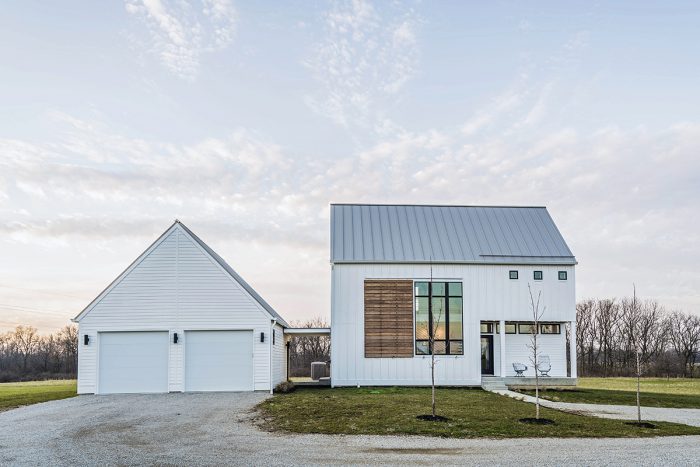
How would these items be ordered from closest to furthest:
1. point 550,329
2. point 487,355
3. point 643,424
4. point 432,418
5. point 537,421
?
point 537,421, point 432,418, point 643,424, point 487,355, point 550,329

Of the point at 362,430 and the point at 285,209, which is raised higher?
the point at 285,209

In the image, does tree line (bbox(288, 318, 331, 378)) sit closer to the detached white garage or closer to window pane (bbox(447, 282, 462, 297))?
window pane (bbox(447, 282, 462, 297))

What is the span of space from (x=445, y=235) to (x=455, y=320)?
3762 millimetres

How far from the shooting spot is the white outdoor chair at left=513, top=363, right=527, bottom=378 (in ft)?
78.4

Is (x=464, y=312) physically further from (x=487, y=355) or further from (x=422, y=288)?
(x=487, y=355)

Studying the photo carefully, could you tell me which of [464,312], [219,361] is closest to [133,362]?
[219,361]

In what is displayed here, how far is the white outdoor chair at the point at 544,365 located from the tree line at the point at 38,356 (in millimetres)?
41256

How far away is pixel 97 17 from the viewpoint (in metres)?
18.3

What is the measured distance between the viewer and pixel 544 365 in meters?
24.5

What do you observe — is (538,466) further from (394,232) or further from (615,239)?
(615,239)

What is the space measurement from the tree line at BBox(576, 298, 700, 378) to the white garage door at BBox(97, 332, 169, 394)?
43855 millimetres

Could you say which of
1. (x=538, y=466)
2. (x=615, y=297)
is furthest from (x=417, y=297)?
(x=615, y=297)

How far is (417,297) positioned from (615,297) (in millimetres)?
43754

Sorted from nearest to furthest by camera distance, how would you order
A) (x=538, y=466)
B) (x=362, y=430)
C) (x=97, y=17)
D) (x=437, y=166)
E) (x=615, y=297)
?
(x=538, y=466), (x=362, y=430), (x=97, y=17), (x=437, y=166), (x=615, y=297)
